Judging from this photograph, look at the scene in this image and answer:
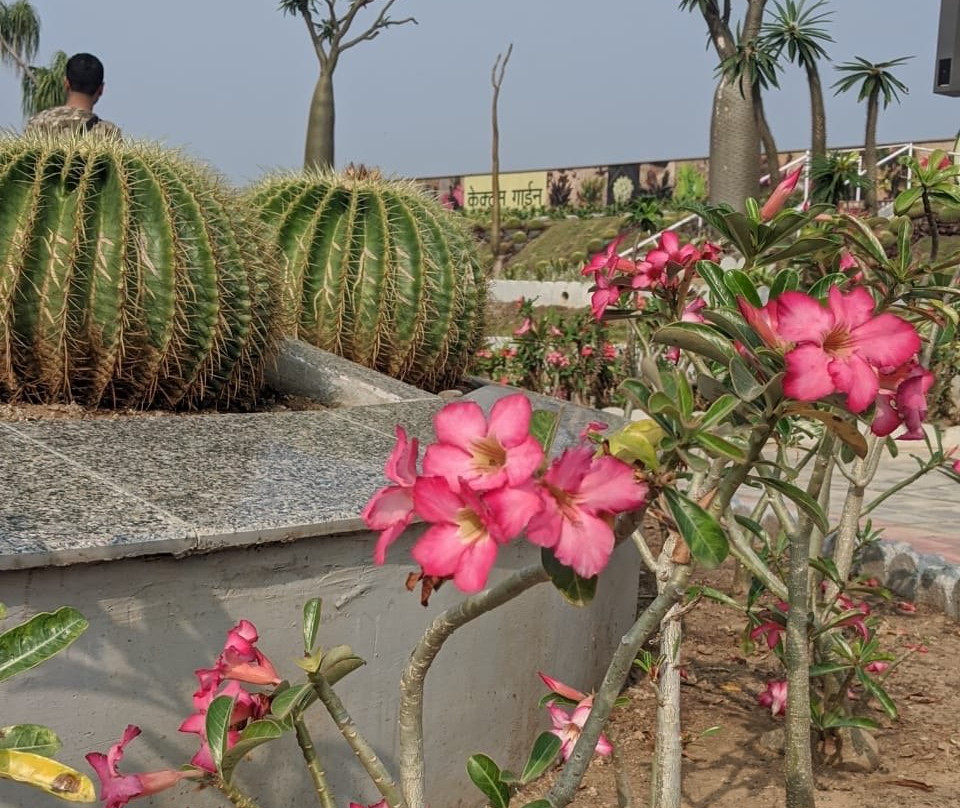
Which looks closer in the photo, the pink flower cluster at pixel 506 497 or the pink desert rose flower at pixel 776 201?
the pink flower cluster at pixel 506 497

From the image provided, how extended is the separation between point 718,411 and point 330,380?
2.40 meters

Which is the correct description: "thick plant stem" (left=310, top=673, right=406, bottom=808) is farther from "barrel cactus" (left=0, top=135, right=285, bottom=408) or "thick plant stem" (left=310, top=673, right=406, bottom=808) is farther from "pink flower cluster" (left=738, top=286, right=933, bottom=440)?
"barrel cactus" (left=0, top=135, right=285, bottom=408)

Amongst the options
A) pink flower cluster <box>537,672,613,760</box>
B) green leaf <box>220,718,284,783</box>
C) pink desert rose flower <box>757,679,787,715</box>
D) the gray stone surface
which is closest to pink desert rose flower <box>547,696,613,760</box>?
pink flower cluster <box>537,672,613,760</box>

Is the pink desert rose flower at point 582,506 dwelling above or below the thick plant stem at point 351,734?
above

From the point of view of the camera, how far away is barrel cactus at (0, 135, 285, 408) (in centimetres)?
250

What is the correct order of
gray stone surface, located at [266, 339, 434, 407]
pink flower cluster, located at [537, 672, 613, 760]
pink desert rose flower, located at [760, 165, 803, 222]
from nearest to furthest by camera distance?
pink flower cluster, located at [537, 672, 613, 760]
pink desert rose flower, located at [760, 165, 803, 222]
gray stone surface, located at [266, 339, 434, 407]

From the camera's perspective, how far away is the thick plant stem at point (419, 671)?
102 cm

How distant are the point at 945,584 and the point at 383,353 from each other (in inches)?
78.0

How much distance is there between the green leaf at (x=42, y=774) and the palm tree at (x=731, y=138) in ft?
47.2

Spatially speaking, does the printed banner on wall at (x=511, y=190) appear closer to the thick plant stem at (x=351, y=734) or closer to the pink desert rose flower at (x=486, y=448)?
the thick plant stem at (x=351, y=734)

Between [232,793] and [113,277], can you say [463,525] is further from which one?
[113,277]

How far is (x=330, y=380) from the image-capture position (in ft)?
11.0

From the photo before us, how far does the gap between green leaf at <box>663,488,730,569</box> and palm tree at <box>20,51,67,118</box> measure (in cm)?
2880

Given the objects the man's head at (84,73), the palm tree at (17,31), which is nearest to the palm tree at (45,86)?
the palm tree at (17,31)
